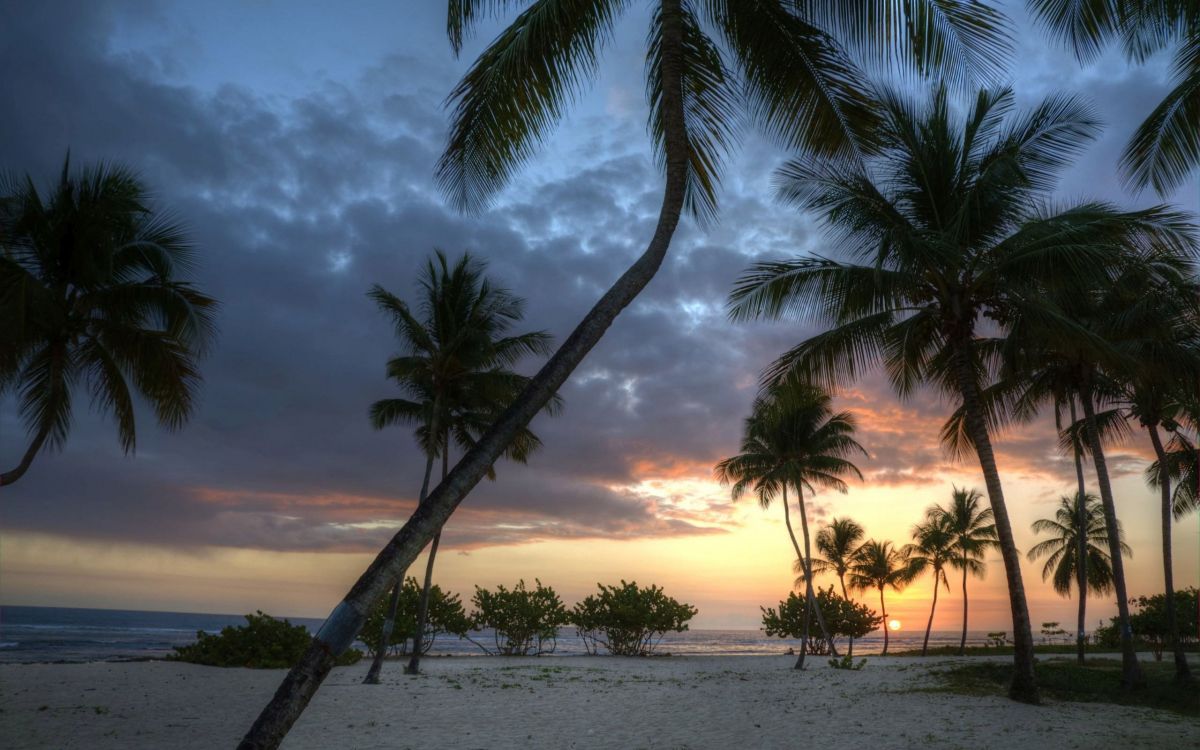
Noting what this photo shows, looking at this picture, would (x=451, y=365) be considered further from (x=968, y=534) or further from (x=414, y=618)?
(x=968, y=534)

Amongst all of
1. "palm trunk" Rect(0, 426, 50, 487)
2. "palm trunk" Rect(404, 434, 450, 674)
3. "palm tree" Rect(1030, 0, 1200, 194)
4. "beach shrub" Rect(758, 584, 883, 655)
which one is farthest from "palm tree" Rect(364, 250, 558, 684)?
"beach shrub" Rect(758, 584, 883, 655)

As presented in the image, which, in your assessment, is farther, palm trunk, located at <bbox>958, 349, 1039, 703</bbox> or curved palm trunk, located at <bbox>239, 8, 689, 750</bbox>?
palm trunk, located at <bbox>958, 349, 1039, 703</bbox>

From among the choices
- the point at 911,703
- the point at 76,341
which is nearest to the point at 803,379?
the point at 911,703

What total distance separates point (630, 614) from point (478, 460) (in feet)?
81.4

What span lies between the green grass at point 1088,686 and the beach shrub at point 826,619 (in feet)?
54.5

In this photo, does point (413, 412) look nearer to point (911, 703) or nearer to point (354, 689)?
point (354, 689)

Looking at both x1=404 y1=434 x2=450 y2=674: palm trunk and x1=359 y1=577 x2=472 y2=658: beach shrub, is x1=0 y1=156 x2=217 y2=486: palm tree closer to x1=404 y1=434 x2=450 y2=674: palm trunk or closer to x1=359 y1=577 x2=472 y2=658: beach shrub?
x1=404 y1=434 x2=450 y2=674: palm trunk

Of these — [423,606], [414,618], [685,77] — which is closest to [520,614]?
[414,618]

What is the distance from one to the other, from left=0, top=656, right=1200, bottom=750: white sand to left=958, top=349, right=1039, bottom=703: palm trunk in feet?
1.64

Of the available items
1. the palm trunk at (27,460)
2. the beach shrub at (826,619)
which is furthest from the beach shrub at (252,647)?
the beach shrub at (826,619)

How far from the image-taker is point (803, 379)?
13.0m

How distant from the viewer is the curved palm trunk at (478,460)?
12.4ft

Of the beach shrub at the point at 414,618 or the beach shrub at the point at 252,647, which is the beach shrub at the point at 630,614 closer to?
the beach shrub at the point at 414,618

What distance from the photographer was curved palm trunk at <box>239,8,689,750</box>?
149 inches
